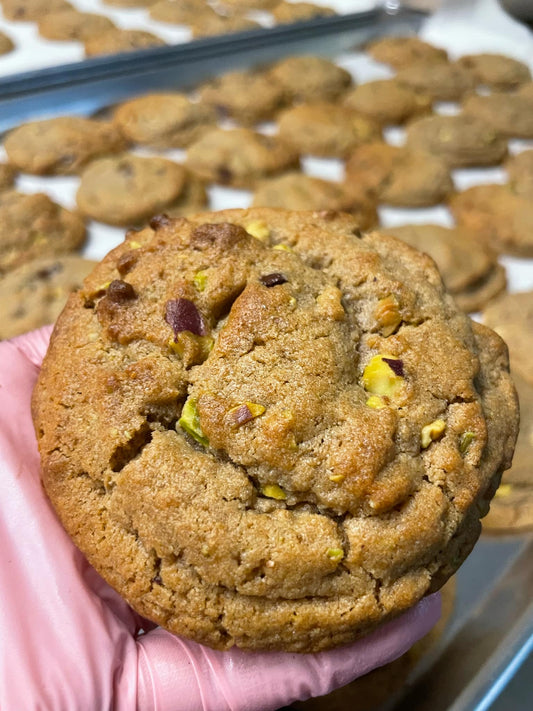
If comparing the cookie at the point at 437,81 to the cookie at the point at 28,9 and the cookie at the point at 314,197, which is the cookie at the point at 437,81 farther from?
the cookie at the point at 28,9

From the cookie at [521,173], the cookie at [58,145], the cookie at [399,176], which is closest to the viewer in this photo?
the cookie at [58,145]

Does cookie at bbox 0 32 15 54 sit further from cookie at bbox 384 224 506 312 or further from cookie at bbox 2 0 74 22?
cookie at bbox 384 224 506 312

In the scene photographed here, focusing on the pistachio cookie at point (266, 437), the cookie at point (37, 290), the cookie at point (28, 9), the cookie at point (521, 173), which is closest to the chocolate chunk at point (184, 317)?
the pistachio cookie at point (266, 437)

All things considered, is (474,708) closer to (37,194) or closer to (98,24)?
(37,194)

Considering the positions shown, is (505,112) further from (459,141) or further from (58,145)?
(58,145)

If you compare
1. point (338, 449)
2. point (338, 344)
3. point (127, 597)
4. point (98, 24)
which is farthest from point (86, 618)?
point (98, 24)

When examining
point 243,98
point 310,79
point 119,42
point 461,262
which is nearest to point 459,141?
point 310,79
